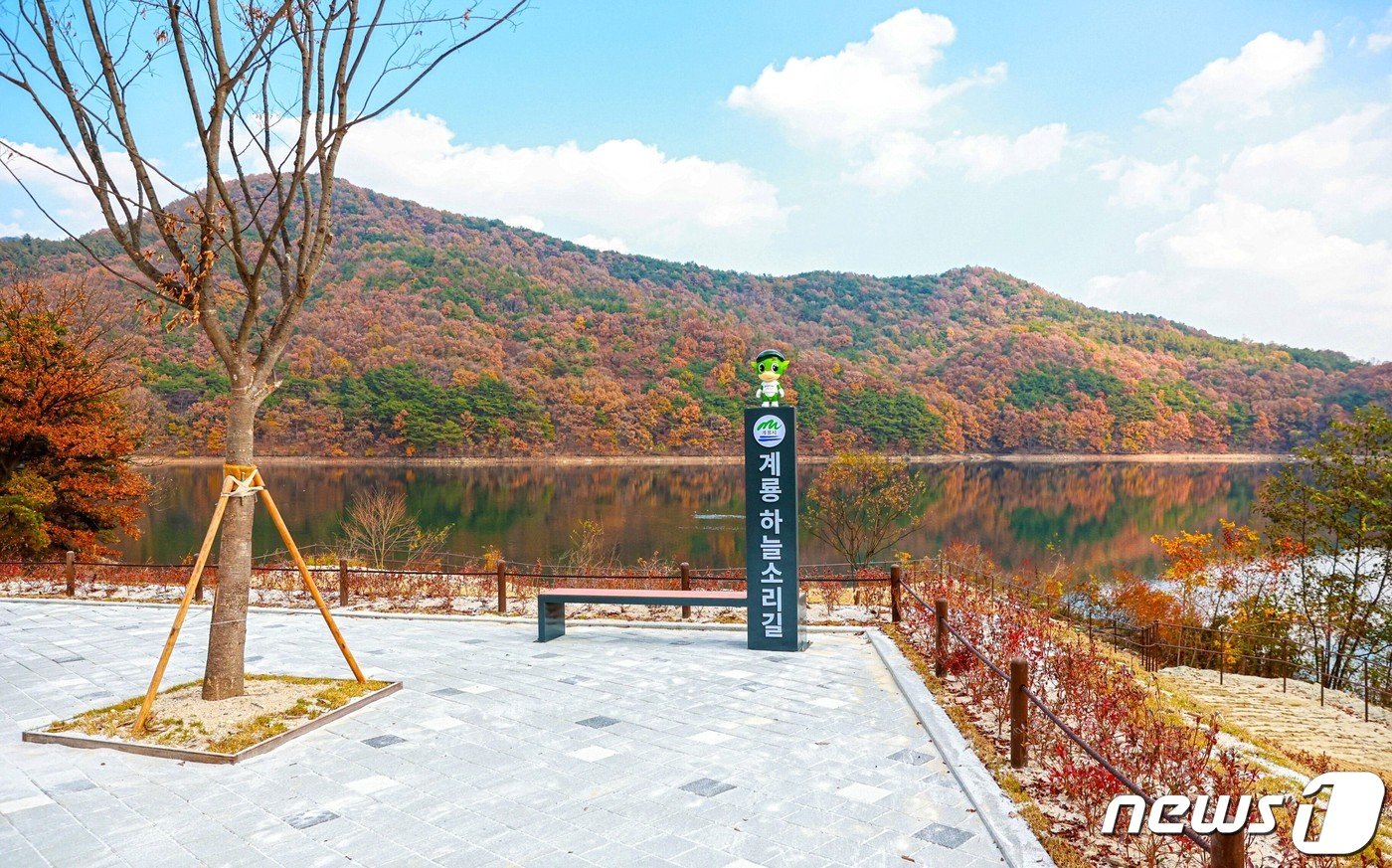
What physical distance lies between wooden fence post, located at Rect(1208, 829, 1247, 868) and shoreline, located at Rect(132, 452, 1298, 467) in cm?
5514

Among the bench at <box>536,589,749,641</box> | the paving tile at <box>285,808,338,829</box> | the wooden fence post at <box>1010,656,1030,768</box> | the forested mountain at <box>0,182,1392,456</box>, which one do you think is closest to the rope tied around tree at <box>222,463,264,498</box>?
the paving tile at <box>285,808,338,829</box>

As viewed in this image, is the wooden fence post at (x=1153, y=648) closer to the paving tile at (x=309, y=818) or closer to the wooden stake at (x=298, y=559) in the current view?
the wooden stake at (x=298, y=559)

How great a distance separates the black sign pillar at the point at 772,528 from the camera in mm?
7293

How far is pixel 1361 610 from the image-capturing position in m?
14.3

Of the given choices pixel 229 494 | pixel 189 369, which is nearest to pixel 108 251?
pixel 189 369

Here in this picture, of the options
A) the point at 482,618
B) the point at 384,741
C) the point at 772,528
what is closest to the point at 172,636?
the point at 384,741

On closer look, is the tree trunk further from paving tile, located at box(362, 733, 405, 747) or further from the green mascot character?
the green mascot character

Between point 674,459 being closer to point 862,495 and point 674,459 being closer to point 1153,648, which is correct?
point 862,495

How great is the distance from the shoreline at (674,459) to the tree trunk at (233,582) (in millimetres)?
51720

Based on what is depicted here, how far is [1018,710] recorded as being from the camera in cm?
457

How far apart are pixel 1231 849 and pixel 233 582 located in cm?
542

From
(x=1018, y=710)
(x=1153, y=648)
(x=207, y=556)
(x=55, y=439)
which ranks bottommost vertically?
(x=1153, y=648)

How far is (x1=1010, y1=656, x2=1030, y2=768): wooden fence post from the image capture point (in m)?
4.55

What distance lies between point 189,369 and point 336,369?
34.3 feet
